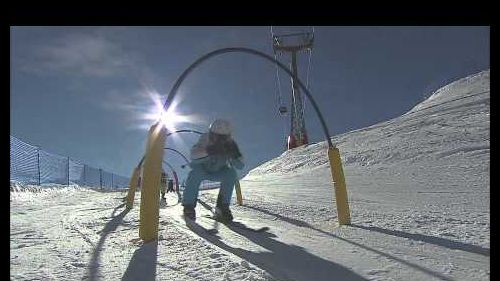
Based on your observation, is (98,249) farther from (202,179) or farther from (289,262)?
(202,179)

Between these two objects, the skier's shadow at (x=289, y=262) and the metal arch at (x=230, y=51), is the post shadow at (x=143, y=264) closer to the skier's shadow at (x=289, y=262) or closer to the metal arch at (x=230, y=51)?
the skier's shadow at (x=289, y=262)

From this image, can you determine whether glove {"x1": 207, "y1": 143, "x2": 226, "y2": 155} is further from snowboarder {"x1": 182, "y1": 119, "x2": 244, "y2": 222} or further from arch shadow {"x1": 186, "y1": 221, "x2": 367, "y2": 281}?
arch shadow {"x1": 186, "y1": 221, "x2": 367, "y2": 281}

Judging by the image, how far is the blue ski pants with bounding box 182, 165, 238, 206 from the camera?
6012mm

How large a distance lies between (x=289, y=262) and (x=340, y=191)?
2248 millimetres

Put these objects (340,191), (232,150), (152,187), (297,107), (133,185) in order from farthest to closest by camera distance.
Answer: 1. (297,107)
2. (133,185)
3. (232,150)
4. (340,191)
5. (152,187)

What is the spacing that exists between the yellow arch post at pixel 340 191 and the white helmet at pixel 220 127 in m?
1.29

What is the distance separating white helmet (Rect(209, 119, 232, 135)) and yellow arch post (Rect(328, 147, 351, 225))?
4.24 ft

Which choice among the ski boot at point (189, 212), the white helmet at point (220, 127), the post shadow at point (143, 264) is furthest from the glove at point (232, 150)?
the post shadow at point (143, 264)

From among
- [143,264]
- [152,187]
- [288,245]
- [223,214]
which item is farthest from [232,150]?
[143,264]

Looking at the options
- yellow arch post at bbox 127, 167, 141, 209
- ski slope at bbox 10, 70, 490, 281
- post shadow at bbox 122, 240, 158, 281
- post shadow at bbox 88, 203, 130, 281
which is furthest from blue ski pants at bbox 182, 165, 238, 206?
yellow arch post at bbox 127, 167, 141, 209

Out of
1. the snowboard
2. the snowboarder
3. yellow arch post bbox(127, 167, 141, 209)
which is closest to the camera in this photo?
the snowboard

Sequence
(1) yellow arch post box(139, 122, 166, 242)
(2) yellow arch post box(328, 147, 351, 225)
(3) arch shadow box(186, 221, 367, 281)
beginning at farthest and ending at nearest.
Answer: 1. (2) yellow arch post box(328, 147, 351, 225)
2. (1) yellow arch post box(139, 122, 166, 242)
3. (3) arch shadow box(186, 221, 367, 281)

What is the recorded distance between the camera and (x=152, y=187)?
174 inches

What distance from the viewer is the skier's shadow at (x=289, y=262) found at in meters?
2.97
